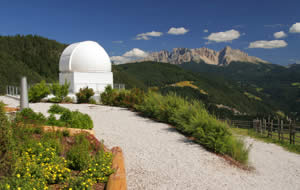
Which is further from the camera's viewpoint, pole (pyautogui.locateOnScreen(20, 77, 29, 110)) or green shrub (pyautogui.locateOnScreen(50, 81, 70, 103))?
green shrub (pyautogui.locateOnScreen(50, 81, 70, 103))

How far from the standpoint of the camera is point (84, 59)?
22.1m

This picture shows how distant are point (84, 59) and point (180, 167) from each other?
18920 mm

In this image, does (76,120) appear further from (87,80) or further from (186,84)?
(186,84)

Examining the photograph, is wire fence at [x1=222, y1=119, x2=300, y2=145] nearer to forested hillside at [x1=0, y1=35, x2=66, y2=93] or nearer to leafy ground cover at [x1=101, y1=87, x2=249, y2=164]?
leafy ground cover at [x1=101, y1=87, x2=249, y2=164]

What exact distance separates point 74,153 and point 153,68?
6010 inches

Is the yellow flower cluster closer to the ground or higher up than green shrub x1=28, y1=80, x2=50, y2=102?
closer to the ground

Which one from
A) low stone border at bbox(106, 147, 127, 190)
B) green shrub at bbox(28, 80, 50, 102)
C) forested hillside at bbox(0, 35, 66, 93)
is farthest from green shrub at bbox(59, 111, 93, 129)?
forested hillside at bbox(0, 35, 66, 93)

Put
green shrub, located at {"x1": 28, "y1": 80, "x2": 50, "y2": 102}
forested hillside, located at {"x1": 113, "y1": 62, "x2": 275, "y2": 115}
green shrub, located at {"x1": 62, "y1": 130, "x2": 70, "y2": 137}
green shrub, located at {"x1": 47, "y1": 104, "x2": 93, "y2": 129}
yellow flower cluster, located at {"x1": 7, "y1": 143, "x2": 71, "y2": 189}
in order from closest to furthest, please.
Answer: yellow flower cluster, located at {"x1": 7, "y1": 143, "x2": 71, "y2": 189} → green shrub, located at {"x1": 62, "y1": 130, "x2": 70, "y2": 137} → green shrub, located at {"x1": 47, "y1": 104, "x2": 93, "y2": 129} → green shrub, located at {"x1": 28, "y1": 80, "x2": 50, "y2": 102} → forested hillside, located at {"x1": 113, "y1": 62, "x2": 275, "y2": 115}

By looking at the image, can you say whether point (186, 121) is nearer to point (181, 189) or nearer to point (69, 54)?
point (181, 189)

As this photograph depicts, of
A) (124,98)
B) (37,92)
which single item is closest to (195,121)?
(124,98)

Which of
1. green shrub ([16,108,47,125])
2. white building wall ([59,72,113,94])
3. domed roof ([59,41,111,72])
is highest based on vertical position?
domed roof ([59,41,111,72])

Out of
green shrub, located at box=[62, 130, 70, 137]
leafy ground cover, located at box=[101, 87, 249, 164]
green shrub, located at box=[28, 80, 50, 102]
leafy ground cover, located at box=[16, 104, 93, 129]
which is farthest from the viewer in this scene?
green shrub, located at box=[28, 80, 50, 102]

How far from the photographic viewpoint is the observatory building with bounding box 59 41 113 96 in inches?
853

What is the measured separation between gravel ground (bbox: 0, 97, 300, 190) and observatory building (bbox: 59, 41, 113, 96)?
554 inches
